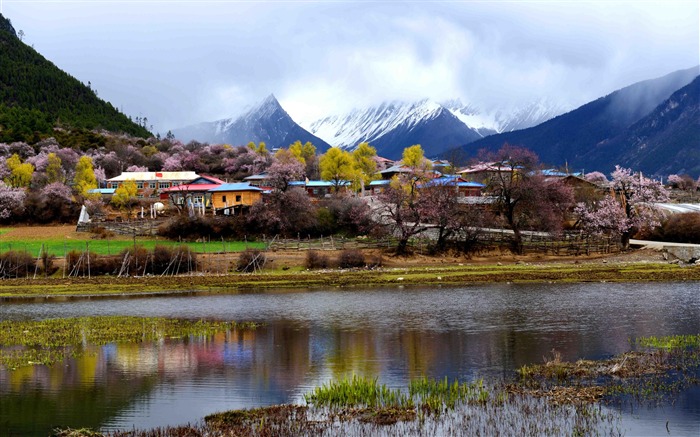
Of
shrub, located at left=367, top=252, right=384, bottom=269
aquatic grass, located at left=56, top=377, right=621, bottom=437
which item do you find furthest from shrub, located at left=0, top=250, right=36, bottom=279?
aquatic grass, located at left=56, top=377, right=621, bottom=437

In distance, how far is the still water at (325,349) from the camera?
65.1ft

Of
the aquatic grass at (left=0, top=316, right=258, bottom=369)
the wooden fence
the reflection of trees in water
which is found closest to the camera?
the reflection of trees in water

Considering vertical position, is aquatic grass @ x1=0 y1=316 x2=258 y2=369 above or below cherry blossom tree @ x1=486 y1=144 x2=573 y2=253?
below

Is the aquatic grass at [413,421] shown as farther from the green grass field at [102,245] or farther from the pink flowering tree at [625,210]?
the pink flowering tree at [625,210]

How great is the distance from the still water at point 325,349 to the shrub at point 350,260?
815 inches

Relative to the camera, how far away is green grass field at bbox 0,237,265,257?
240 ft

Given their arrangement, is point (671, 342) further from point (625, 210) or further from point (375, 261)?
point (625, 210)

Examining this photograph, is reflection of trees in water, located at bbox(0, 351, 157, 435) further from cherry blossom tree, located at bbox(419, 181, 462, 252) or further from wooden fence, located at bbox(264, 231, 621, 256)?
cherry blossom tree, located at bbox(419, 181, 462, 252)

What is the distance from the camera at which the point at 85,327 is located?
35250 mm

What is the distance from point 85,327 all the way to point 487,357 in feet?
67.0

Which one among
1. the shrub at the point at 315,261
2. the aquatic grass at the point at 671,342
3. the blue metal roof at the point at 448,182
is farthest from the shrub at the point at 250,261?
the aquatic grass at the point at 671,342

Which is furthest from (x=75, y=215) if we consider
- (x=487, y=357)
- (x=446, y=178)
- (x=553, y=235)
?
(x=487, y=357)

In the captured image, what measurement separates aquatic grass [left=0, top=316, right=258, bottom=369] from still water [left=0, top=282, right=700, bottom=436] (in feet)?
4.49

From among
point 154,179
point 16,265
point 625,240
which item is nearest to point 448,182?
point 625,240
